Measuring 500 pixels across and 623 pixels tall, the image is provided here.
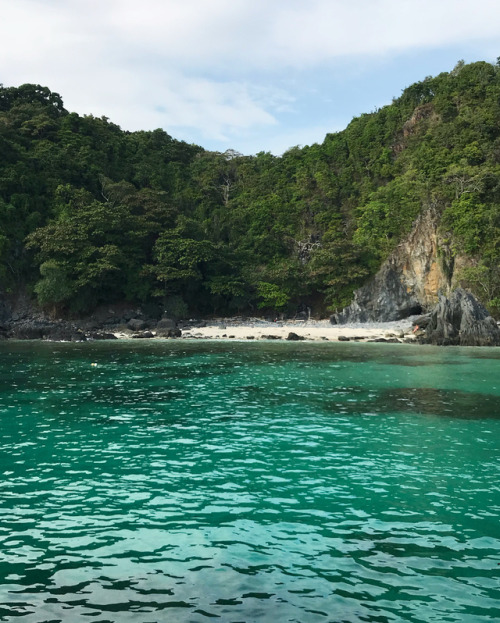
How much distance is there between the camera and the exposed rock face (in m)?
37.6

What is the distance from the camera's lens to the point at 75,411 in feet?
52.1

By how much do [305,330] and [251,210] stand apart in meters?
27.1

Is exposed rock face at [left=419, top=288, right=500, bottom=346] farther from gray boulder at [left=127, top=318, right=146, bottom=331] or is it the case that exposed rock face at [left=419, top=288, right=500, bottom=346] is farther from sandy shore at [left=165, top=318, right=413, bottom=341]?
gray boulder at [left=127, top=318, right=146, bottom=331]

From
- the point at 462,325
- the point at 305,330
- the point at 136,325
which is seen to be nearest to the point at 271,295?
the point at 305,330

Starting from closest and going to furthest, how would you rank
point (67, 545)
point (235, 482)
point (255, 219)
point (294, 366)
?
point (67, 545) → point (235, 482) → point (294, 366) → point (255, 219)

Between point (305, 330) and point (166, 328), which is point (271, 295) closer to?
point (305, 330)

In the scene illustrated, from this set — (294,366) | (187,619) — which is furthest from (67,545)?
(294,366)

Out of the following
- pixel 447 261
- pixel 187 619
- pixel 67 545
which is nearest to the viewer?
pixel 187 619

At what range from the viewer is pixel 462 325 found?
126 ft

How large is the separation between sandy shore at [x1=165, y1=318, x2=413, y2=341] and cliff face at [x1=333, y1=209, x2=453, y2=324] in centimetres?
204

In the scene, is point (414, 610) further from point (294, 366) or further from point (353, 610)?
point (294, 366)

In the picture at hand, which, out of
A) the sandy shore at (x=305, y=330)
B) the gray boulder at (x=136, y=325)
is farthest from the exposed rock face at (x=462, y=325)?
the gray boulder at (x=136, y=325)

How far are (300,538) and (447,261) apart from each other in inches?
1889

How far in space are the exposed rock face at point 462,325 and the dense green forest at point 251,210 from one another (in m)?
6.20
